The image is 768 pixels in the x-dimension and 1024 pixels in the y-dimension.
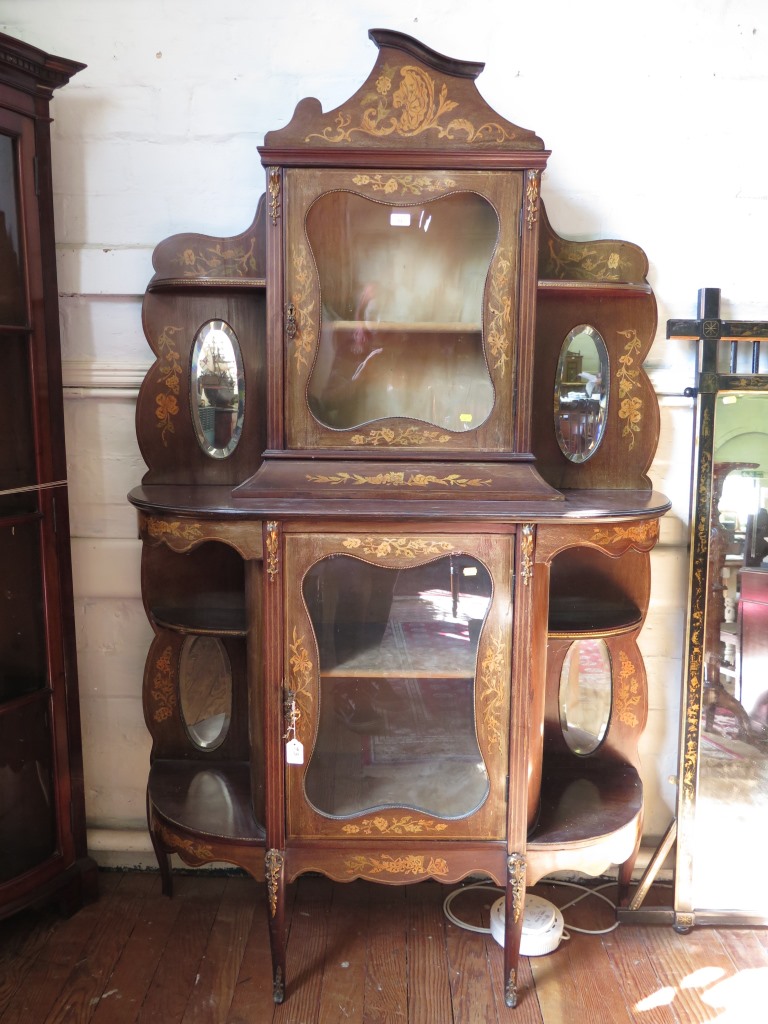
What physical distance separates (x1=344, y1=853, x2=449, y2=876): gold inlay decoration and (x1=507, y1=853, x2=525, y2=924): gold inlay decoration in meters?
0.15

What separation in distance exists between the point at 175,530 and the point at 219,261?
0.74m

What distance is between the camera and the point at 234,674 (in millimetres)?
2396

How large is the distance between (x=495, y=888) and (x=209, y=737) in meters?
0.90

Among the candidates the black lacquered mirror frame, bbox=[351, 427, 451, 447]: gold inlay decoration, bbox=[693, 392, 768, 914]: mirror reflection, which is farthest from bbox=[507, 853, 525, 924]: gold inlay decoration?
bbox=[351, 427, 451, 447]: gold inlay decoration

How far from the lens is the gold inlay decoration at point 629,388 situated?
7.42 ft

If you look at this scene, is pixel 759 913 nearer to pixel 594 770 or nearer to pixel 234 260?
pixel 594 770

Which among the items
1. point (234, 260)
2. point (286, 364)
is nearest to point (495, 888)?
point (286, 364)

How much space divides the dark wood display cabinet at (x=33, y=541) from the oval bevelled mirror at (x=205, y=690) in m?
0.29

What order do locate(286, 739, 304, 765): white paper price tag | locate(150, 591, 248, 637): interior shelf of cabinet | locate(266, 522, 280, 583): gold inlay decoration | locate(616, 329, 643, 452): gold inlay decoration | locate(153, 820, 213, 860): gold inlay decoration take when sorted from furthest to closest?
1. locate(616, 329, 643, 452): gold inlay decoration
2. locate(150, 591, 248, 637): interior shelf of cabinet
3. locate(153, 820, 213, 860): gold inlay decoration
4. locate(286, 739, 304, 765): white paper price tag
5. locate(266, 522, 280, 583): gold inlay decoration

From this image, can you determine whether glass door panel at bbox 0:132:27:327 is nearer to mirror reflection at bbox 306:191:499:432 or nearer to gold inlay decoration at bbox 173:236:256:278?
gold inlay decoration at bbox 173:236:256:278

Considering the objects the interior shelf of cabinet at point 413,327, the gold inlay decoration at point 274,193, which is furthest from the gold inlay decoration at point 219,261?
the interior shelf of cabinet at point 413,327

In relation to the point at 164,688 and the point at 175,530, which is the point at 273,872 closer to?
the point at 164,688

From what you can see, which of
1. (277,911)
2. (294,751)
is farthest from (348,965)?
(294,751)

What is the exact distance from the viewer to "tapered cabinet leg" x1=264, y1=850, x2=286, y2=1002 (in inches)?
78.3
